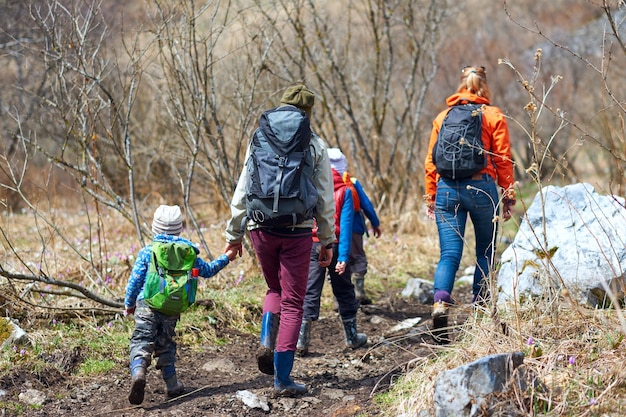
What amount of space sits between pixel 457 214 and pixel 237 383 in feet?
6.07

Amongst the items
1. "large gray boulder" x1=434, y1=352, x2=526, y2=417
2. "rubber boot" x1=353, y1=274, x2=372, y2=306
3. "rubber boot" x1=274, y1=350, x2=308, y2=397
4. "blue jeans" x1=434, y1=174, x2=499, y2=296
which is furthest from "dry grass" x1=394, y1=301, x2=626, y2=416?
"rubber boot" x1=353, y1=274, x2=372, y2=306

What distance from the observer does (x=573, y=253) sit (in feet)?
16.2

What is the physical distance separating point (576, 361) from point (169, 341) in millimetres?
2296

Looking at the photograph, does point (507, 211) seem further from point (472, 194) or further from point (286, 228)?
point (286, 228)

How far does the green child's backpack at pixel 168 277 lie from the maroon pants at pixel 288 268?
43cm

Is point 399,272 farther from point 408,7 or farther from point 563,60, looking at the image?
point 563,60

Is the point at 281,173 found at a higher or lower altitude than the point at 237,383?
higher

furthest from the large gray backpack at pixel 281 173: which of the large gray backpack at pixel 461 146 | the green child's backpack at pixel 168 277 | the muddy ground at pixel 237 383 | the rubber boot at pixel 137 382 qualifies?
the large gray backpack at pixel 461 146

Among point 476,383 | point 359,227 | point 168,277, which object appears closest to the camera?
point 476,383

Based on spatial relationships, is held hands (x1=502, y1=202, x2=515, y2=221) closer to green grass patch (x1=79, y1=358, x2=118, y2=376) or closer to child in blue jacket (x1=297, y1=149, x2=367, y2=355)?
child in blue jacket (x1=297, y1=149, x2=367, y2=355)

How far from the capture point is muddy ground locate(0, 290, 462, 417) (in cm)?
403

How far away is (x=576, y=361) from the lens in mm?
3518

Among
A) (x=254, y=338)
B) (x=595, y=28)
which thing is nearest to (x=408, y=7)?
(x=254, y=338)

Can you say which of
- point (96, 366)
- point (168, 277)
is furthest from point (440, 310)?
point (96, 366)
